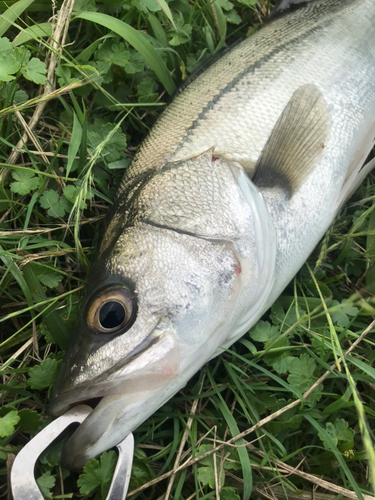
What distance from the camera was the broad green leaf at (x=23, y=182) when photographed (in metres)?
1.92

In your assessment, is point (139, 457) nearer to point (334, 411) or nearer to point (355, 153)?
point (334, 411)

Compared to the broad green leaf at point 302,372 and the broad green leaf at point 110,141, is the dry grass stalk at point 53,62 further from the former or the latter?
the broad green leaf at point 302,372

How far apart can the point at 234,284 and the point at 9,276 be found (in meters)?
1.07

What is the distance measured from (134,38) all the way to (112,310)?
1429 millimetres

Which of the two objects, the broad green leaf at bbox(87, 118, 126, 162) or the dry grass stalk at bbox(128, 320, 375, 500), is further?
the broad green leaf at bbox(87, 118, 126, 162)

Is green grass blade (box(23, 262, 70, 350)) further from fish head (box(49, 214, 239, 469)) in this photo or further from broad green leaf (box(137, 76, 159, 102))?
broad green leaf (box(137, 76, 159, 102))

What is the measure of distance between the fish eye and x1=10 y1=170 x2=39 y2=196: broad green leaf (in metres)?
0.74

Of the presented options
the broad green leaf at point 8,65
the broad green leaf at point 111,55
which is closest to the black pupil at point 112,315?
the broad green leaf at point 8,65

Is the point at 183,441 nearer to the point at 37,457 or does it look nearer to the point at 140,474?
the point at 140,474

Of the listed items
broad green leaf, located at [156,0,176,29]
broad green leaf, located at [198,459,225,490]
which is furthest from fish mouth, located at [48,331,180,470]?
broad green leaf, located at [156,0,176,29]

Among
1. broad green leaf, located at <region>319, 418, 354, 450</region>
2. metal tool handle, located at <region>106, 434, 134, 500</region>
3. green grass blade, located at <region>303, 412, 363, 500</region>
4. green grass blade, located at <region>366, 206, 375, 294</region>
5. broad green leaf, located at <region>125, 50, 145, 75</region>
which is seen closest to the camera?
metal tool handle, located at <region>106, 434, 134, 500</region>

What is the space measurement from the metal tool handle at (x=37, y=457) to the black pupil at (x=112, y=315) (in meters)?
0.31

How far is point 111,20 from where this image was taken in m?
2.08

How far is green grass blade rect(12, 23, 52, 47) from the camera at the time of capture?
2.03 meters
